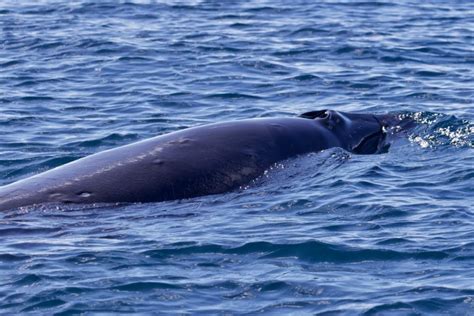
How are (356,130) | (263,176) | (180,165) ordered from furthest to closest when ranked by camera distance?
(356,130) → (263,176) → (180,165)

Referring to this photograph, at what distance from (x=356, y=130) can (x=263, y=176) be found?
2.73 m

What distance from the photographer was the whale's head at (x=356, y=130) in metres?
16.6

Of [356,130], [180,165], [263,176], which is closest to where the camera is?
[180,165]

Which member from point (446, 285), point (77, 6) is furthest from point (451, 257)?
point (77, 6)

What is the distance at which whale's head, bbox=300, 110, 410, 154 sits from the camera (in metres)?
16.6

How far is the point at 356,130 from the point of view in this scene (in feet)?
55.8

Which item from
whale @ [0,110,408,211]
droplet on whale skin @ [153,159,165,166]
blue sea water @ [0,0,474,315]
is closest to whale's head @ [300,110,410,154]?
whale @ [0,110,408,211]

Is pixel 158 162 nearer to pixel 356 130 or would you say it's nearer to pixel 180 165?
pixel 180 165

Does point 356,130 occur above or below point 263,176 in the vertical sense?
below

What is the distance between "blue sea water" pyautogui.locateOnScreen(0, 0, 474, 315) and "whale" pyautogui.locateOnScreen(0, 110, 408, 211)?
0.64ft

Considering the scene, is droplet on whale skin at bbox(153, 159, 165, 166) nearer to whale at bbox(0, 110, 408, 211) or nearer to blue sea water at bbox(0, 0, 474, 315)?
whale at bbox(0, 110, 408, 211)

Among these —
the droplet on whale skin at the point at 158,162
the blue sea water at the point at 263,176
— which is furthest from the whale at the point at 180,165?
the blue sea water at the point at 263,176

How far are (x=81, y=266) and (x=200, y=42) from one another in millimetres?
14258

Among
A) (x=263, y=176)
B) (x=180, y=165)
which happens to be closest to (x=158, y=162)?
(x=180, y=165)
